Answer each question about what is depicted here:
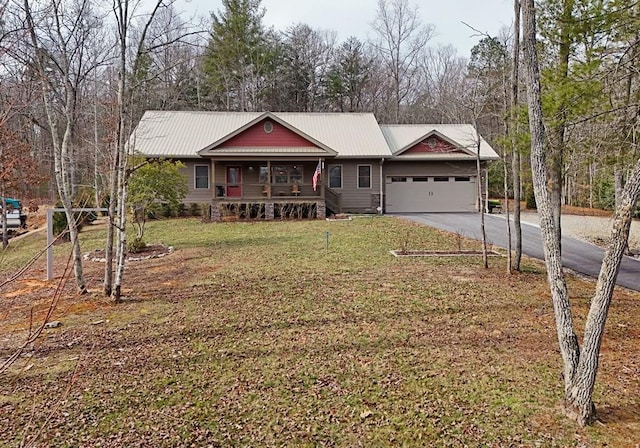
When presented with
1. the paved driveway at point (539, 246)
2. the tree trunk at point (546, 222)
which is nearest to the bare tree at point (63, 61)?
the tree trunk at point (546, 222)

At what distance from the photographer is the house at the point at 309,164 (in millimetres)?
19109

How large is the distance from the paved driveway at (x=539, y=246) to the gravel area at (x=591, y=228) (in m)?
0.83

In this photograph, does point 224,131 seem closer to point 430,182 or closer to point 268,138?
point 268,138

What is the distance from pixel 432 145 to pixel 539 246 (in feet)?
33.6

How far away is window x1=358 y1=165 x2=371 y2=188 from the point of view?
2175 cm

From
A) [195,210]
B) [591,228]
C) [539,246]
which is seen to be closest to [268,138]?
[195,210]

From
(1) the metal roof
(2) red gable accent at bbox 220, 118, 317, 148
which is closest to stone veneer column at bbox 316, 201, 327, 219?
(1) the metal roof

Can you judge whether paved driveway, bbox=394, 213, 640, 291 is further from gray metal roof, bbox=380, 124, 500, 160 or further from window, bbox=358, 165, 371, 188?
window, bbox=358, 165, 371, 188

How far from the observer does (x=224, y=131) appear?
2269 centimetres

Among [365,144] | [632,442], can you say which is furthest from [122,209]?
[365,144]

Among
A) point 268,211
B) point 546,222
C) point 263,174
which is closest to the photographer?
point 546,222

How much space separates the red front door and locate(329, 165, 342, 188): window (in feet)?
14.3

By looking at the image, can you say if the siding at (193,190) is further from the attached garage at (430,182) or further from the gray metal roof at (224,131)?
the attached garage at (430,182)

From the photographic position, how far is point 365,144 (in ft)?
Result: 72.0
